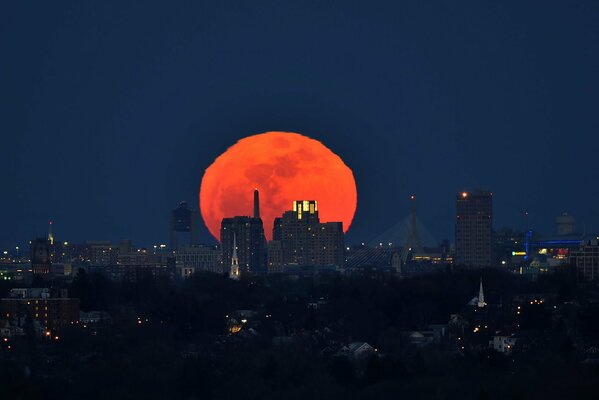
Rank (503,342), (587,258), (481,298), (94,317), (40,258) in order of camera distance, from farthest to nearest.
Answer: (40,258) < (587,258) < (481,298) < (94,317) < (503,342)

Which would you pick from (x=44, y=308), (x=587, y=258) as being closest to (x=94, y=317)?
(x=44, y=308)

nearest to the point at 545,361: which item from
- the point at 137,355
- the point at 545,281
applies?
the point at 137,355

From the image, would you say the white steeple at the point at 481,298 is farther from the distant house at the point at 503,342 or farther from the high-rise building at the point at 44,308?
the high-rise building at the point at 44,308

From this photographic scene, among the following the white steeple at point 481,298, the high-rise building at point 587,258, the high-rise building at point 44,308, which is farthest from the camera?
the high-rise building at point 587,258

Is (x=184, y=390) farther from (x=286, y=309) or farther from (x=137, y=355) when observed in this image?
(x=286, y=309)

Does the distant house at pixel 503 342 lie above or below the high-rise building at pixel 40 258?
below

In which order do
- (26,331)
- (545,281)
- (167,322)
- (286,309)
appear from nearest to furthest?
(26,331) → (167,322) → (286,309) → (545,281)

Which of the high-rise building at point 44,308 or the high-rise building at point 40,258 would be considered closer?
the high-rise building at point 44,308

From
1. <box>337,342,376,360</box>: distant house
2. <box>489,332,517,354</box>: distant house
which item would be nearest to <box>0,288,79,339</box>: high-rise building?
<box>337,342,376,360</box>: distant house

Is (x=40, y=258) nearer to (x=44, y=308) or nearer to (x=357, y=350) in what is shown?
(x=44, y=308)

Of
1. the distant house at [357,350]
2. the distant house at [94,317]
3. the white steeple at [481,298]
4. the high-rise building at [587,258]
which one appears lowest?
the distant house at [357,350]

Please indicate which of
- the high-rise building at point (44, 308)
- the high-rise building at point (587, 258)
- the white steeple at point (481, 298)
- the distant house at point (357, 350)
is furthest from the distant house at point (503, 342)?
the high-rise building at point (587, 258)
